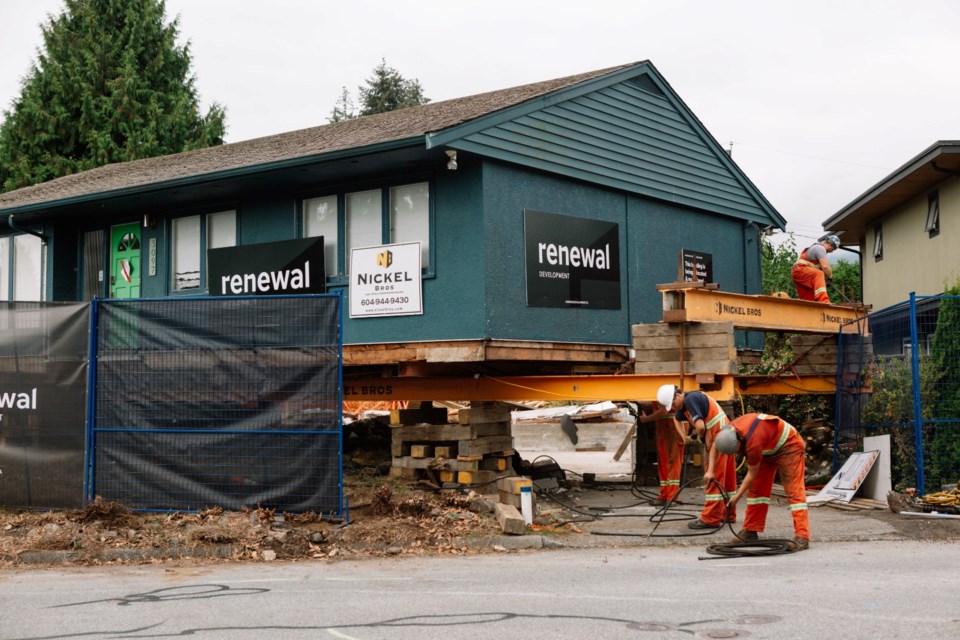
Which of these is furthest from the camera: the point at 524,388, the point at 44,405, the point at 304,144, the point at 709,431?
the point at 304,144

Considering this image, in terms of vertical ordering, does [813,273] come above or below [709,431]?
above

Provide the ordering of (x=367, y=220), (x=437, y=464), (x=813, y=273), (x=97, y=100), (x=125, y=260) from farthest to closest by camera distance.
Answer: (x=97, y=100) < (x=125, y=260) < (x=813, y=273) < (x=367, y=220) < (x=437, y=464)

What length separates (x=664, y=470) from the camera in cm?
1411

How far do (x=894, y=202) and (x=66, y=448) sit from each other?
67.3 ft

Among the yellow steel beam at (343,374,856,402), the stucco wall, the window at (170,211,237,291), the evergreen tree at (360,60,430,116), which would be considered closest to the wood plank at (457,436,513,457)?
the yellow steel beam at (343,374,856,402)

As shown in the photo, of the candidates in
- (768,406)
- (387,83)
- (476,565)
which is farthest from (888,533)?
(387,83)

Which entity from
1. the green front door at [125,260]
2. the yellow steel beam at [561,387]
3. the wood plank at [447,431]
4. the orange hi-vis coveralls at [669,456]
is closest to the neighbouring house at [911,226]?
the yellow steel beam at [561,387]

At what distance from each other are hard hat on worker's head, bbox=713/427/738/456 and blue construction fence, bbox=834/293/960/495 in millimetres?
4072

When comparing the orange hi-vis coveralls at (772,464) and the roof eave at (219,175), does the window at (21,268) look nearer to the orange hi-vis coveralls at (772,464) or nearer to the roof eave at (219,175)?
the roof eave at (219,175)

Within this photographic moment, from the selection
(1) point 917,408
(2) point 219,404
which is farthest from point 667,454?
(2) point 219,404

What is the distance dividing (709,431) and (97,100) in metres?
38.7

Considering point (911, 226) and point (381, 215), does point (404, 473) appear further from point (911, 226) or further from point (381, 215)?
point (911, 226)

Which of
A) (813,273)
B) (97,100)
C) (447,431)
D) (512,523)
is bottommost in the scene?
(512,523)

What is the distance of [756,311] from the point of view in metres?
13.9
